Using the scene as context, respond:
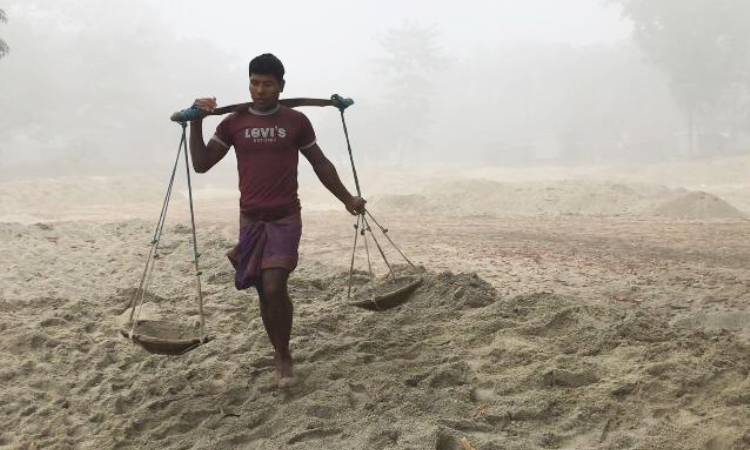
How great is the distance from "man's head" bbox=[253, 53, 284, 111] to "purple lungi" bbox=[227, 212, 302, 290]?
65cm

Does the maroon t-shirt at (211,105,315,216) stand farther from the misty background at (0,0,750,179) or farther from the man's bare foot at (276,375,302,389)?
the misty background at (0,0,750,179)

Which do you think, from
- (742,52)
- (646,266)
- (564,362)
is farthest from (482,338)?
(742,52)

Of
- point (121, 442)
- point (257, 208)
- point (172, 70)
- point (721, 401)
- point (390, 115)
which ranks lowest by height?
point (121, 442)

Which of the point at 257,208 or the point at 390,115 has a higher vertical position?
the point at 390,115

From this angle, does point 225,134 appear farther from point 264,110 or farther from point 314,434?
point 314,434

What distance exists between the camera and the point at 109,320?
5.82 meters

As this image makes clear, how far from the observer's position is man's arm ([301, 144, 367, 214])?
13.0 feet

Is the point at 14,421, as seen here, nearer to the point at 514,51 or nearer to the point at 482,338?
the point at 482,338

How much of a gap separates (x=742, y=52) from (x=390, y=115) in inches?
881

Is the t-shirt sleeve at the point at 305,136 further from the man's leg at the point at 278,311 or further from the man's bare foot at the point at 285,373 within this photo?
the man's bare foot at the point at 285,373

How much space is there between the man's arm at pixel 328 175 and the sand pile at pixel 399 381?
996 millimetres

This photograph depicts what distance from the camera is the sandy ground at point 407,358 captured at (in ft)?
10.9

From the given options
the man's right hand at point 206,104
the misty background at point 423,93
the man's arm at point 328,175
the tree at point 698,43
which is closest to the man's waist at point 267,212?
the man's arm at point 328,175

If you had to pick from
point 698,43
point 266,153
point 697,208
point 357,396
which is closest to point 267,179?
point 266,153
